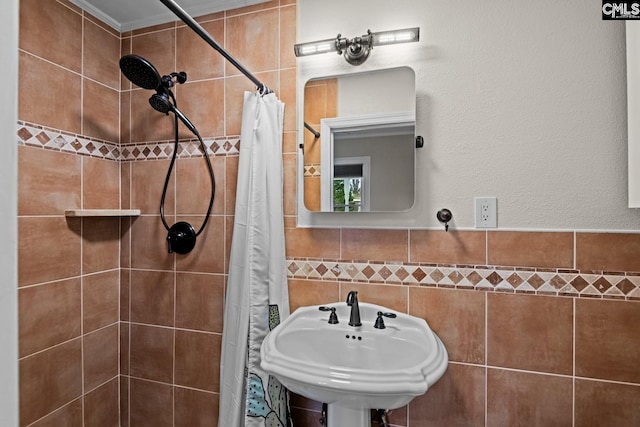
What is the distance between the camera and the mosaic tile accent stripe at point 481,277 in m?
1.13

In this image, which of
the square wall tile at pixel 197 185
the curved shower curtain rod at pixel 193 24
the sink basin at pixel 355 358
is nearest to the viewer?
the sink basin at pixel 355 358

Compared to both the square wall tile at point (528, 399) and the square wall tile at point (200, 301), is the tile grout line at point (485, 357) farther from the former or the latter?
the square wall tile at point (200, 301)

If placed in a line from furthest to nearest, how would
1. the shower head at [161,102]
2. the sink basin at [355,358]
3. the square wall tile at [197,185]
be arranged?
the square wall tile at [197,185] → the shower head at [161,102] → the sink basin at [355,358]

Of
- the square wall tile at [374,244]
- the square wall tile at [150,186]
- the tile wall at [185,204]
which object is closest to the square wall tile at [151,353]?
the tile wall at [185,204]

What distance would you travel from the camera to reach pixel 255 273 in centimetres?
132

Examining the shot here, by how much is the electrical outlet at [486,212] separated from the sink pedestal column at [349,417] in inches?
31.9

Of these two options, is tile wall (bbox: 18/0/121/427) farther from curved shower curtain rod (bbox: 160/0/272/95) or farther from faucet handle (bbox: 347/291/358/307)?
faucet handle (bbox: 347/291/358/307)

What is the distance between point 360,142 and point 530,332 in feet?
3.24

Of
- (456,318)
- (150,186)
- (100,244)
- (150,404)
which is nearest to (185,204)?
(150,186)

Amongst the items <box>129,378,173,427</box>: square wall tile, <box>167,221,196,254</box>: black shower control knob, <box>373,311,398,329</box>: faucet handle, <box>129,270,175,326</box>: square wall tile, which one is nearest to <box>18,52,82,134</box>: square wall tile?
<box>167,221,196,254</box>: black shower control knob

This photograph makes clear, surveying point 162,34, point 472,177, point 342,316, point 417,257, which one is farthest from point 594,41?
point 162,34

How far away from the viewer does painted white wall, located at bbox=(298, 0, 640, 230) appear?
113cm

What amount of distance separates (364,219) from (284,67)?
79 cm

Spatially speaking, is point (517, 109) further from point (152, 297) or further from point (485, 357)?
point (152, 297)
